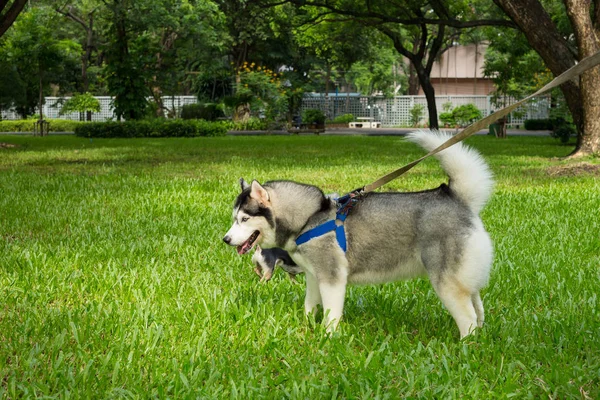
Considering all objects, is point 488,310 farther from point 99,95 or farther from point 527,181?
point 99,95

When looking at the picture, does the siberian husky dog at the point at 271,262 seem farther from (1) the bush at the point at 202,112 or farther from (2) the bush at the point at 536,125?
(1) the bush at the point at 202,112

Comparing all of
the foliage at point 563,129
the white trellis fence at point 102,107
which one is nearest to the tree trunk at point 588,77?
the foliage at point 563,129

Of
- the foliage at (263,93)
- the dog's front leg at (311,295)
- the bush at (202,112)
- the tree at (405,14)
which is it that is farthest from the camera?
the bush at (202,112)

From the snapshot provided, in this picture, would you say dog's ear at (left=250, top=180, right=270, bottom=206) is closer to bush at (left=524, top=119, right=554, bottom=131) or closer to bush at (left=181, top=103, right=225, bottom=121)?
bush at (left=524, top=119, right=554, bottom=131)

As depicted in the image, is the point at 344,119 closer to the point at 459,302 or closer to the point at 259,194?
the point at 259,194

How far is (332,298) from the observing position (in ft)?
13.2

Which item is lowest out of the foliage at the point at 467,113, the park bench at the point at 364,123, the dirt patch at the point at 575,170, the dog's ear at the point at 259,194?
the dirt patch at the point at 575,170

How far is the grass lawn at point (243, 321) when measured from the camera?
338 centimetres

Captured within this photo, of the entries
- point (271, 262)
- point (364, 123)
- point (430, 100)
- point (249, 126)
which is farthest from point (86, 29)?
point (271, 262)

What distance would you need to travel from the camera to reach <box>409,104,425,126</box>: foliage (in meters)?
50.3

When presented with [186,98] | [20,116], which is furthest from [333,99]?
[20,116]

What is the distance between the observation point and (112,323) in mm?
4152

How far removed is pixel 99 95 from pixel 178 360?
177ft

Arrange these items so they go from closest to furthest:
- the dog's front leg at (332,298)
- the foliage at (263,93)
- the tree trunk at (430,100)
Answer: the dog's front leg at (332,298)
the tree trunk at (430,100)
the foliage at (263,93)
